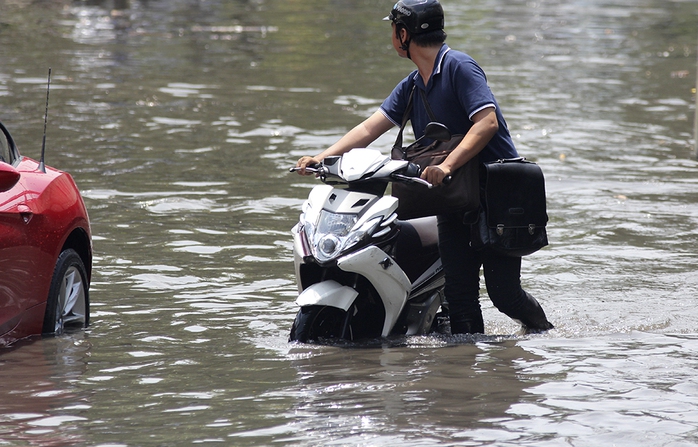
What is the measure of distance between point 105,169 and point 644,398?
26.0ft

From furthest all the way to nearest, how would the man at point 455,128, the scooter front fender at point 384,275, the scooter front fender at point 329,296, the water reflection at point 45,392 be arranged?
the man at point 455,128 < the scooter front fender at point 329,296 < the scooter front fender at point 384,275 < the water reflection at point 45,392

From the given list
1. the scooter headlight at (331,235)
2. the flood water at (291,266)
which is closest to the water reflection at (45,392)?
the flood water at (291,266)

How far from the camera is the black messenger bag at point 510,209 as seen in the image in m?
5.98

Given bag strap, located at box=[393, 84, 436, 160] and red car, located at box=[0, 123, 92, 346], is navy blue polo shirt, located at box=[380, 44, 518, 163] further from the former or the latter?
red car, located at box=[0, 123, 92, 346]

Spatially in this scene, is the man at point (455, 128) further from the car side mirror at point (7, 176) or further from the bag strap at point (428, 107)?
the car side mirror at point (7, 176)

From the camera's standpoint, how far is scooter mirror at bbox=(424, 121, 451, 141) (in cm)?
564

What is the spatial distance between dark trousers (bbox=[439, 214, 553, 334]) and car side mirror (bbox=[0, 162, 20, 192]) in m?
2.21

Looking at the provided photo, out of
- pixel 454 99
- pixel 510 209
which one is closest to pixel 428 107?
pixel 454 99

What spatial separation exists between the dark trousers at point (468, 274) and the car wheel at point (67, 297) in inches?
81.6

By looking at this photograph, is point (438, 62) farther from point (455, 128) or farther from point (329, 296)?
point (329, 296)

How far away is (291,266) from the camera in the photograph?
27.9ft

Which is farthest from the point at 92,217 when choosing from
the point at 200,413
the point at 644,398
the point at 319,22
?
→ the point at 319,22

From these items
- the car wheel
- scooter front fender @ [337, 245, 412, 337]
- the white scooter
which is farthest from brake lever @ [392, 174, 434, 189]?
the car wheel

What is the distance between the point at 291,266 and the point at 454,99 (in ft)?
9.39
